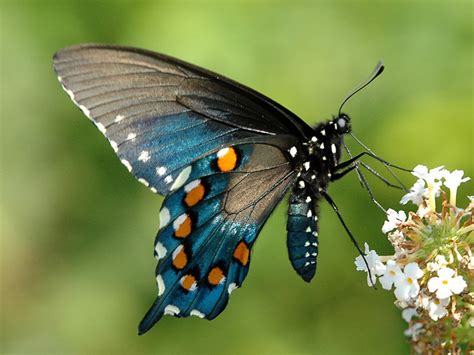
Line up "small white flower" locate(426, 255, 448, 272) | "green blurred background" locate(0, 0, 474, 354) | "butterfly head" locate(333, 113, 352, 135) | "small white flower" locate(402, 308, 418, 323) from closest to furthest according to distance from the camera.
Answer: "small white flower" locate(426, 255, 448, 272) < "small white flower" locate(402, 308, 418, 323) < "butterfly head" locate(333, 113, 352, 135) < "green blurred background" locate(0, 0, 474, 354)

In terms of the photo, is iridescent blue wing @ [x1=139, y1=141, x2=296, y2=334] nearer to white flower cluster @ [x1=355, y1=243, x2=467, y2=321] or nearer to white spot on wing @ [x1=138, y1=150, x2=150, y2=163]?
white spot on wing @ [x1=138, y1=150, x2=150, y2=163]

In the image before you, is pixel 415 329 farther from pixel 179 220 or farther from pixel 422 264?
pixel 179 220

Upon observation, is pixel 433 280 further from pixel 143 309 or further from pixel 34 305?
pixel 34 305

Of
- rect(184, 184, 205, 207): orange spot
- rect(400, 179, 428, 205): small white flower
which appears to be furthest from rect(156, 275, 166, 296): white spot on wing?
rect(400, 179, 428, 205): small white flower

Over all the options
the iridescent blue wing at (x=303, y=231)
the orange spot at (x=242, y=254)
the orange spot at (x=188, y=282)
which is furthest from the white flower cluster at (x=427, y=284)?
the orange spot at (x=188, y=282)

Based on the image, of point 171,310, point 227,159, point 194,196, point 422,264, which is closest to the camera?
point 422,264

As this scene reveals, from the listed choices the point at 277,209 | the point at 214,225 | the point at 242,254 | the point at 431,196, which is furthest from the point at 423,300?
the point at 277,209
